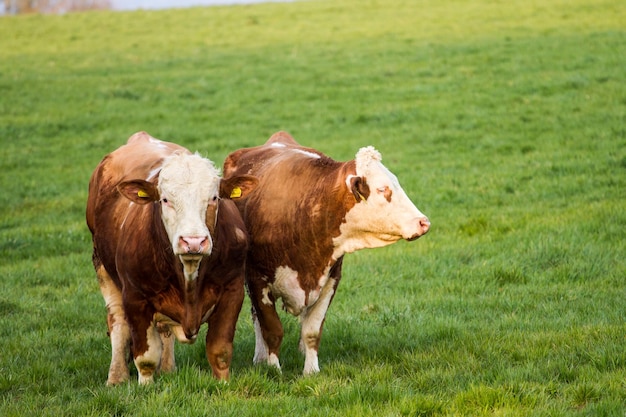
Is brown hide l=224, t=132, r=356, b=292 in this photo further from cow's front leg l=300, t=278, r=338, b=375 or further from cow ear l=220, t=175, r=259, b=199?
cow ear l=220, t=175, r=259, b=199

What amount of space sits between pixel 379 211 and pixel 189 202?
4.78ft

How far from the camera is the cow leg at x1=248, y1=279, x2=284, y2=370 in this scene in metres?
6.84

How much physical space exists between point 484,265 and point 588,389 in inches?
166

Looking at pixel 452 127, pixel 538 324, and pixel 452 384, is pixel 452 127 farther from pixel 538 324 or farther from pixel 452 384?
pixel 452 384

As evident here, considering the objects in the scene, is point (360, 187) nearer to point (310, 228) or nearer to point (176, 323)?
point (310, 228)

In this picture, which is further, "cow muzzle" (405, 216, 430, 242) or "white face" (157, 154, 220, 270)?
"cow muzzle" (405, 216, 430, 242)

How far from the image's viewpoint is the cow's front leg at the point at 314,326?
22.4 feet

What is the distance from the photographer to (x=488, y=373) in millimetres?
6188

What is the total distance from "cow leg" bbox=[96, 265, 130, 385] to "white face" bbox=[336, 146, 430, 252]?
2.03m

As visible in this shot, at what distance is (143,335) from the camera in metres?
6.32

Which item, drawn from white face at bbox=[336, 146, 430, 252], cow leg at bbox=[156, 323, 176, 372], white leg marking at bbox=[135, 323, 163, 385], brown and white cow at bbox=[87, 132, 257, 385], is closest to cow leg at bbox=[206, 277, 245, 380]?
brown and white cow at bbox=[87, 132, 257, 385]

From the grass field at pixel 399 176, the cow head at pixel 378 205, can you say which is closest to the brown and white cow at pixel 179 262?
the grass field at pixel 399 176

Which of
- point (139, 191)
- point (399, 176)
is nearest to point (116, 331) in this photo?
point (139, 191)

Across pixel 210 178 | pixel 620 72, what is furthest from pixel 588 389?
pixel 620 72
